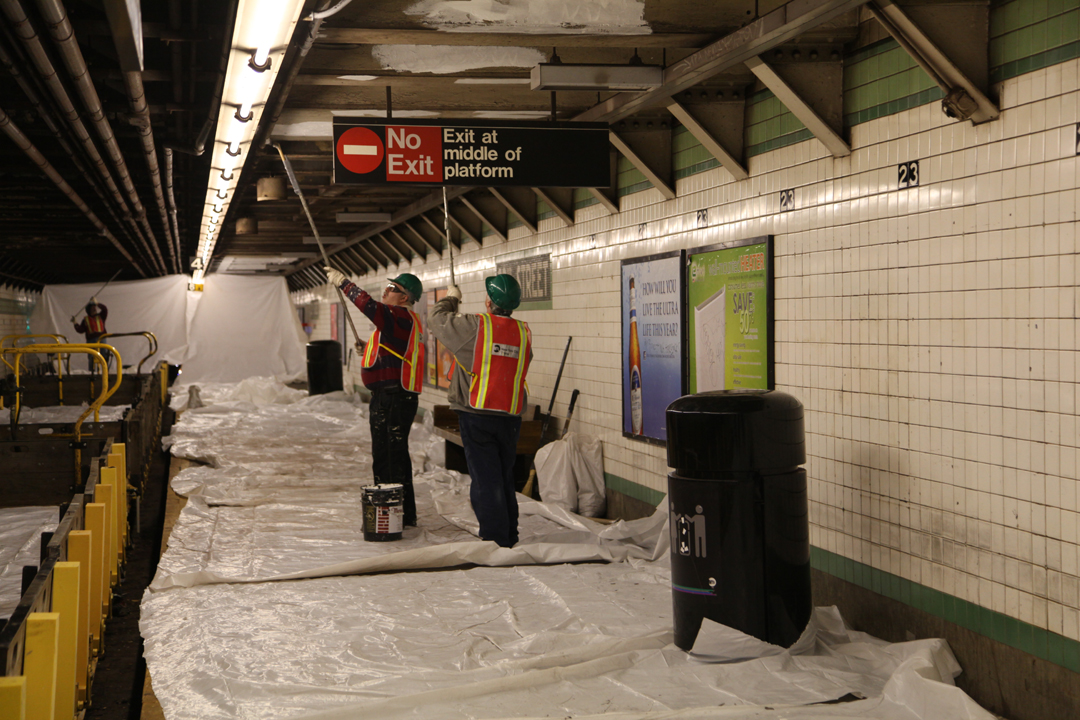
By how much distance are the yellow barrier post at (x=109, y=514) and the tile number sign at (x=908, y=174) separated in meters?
3.98

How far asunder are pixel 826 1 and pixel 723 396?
1712mm

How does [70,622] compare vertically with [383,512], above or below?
above

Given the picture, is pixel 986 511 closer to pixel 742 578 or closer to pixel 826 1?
pixel 742 578

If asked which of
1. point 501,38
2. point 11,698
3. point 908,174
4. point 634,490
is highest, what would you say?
point 501,38

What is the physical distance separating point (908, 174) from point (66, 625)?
383cm

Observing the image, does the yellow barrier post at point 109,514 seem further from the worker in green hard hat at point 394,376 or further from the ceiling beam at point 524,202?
the ceiling beam at point 524,202

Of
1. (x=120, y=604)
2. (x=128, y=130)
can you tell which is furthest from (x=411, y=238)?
(x=120, y=604)

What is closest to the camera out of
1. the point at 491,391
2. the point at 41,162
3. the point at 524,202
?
the point at 491,391

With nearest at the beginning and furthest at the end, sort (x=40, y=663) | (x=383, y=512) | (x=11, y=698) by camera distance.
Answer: (x=11, y=698)
(x=40, y=663)
(x=383, y=512)

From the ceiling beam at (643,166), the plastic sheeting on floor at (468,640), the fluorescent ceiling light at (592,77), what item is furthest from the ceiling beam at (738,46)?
the plastic sheeting on floor at (468,640)

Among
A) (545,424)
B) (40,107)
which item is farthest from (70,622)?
(545,424)

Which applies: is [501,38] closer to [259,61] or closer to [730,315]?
[259,61]

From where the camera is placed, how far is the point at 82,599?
350 centimetres

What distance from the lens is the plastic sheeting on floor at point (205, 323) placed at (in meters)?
19.8
